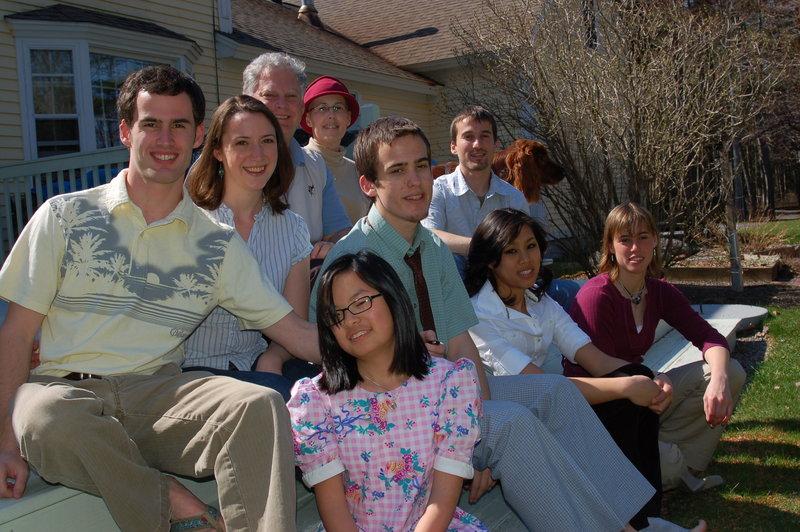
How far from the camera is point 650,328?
3.73m

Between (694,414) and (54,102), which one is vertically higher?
(54,102)

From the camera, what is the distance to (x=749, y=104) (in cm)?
1008

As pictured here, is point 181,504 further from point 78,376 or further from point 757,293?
point 757,293

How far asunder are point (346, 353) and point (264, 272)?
26.2 inches

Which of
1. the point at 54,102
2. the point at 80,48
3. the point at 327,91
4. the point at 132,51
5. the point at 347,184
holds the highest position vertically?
the point at 132,51

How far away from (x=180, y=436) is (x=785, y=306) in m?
8.27

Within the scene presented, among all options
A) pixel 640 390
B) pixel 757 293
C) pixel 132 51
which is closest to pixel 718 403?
pixel 640 390

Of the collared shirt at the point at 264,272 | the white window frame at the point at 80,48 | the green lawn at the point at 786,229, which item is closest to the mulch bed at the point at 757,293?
the green lawn at the point at 786,229

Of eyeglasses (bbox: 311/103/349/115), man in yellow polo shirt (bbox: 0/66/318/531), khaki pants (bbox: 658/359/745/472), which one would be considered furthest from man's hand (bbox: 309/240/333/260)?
khaki pants (bbox: 658/359/745/472)

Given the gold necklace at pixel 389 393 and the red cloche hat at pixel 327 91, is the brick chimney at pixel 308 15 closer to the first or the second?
the red cloche hat at pixel 327 91

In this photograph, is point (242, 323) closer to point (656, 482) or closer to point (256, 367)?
point (256, 367)

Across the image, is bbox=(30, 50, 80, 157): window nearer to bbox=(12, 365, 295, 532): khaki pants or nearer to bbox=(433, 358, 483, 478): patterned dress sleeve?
bbox=(12, 365, 295, 532): khaki pants

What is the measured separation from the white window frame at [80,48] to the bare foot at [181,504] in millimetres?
7694

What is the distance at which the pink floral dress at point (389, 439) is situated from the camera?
2.22 metres
